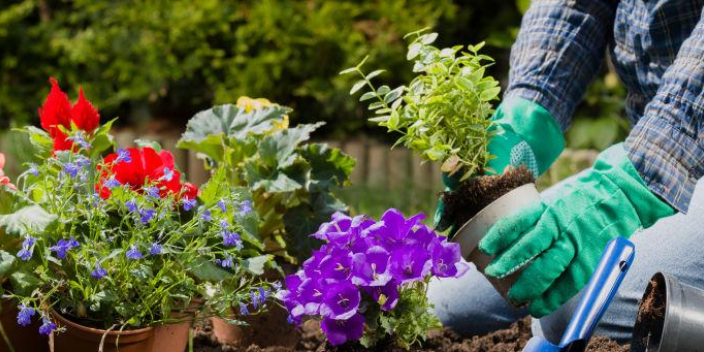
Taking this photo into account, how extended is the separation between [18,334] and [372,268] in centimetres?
68

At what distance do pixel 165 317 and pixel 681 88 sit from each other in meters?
1.00

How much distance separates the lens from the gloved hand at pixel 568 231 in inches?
59.7

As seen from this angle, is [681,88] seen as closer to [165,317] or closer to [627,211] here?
[627,211]

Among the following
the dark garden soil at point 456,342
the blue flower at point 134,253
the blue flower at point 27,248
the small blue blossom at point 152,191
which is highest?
the small blue blossom at point 152,191

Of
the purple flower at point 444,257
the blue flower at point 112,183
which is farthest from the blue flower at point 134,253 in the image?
the purple flower at point 444,257

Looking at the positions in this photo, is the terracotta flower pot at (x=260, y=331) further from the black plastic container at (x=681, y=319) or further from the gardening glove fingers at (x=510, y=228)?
the black plastic container at (x=681, y=319)

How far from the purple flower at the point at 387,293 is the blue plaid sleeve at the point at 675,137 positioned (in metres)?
0.47

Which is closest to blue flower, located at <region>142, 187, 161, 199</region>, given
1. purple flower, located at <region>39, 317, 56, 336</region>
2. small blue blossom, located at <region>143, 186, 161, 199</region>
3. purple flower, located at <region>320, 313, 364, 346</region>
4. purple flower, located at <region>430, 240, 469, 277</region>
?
small blue blossom, located at <region>143, 186, 161, 199</region>

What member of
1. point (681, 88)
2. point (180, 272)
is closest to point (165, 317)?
point (180, 272)

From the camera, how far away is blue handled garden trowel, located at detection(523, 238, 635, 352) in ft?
4.58

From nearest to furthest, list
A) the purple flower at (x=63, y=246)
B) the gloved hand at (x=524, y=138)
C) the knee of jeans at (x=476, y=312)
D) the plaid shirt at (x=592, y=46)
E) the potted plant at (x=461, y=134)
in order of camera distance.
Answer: the purple flower at (x=63, y=246)
the potted plant at (x=461, y=134)
the gloved hand at (x=524, y=138)
the plaid shirt at (x=592, y=46)
the knee of jeans at (x=476, y=312)

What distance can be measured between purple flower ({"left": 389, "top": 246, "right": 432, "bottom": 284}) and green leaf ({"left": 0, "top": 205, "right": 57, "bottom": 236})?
590mm

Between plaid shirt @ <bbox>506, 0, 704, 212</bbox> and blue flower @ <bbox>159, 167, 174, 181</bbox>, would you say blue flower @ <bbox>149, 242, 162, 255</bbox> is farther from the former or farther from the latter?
plaid shirt @ <bbox>506, 0, 704, 212</bbox>

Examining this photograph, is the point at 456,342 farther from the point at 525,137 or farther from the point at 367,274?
the point at 367,274
